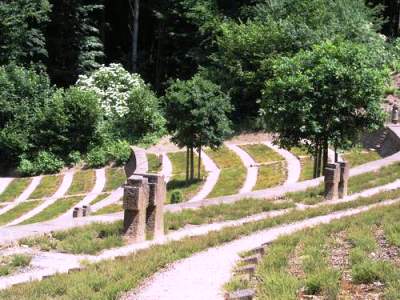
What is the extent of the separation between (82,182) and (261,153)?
936cm

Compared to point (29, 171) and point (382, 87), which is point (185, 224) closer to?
point (382, 87)

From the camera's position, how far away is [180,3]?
156 feet

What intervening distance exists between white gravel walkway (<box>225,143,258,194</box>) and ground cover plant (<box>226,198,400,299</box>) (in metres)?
14.4

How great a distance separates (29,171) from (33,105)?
5.48 meters

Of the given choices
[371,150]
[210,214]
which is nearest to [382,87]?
[371,150]

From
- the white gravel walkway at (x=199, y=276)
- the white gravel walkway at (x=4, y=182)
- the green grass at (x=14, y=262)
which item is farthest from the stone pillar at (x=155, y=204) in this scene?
the white gravel walkway at (x=4, y=182)

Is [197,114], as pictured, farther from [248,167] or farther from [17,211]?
[17,211]

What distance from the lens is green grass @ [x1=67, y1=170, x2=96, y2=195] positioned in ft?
101

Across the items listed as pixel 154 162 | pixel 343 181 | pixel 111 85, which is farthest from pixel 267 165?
pixel 111 85

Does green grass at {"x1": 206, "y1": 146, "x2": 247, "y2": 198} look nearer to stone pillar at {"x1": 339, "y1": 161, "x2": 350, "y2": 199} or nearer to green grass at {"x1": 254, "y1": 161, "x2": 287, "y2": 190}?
green grass at {"x1": 254, "y1": 161, "x2": 287, "y2": 190}

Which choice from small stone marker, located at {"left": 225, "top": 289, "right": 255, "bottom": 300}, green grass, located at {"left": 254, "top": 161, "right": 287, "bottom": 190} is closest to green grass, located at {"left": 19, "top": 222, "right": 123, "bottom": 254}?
small stone marker, located at {"left": 225, "top": 289, "right": 255, "bottom": 300}

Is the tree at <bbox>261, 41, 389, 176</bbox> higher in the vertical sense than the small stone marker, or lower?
higher

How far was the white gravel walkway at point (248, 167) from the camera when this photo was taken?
90.0 feet

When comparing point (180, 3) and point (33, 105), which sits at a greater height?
point (180, 3)
